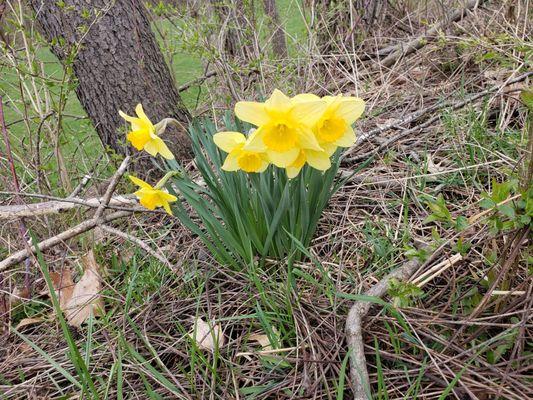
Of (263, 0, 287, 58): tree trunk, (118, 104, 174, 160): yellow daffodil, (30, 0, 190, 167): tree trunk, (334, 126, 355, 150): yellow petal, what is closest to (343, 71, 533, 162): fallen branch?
(334, 126, 355, 150): yellow petal

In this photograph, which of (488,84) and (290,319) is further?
(488,84)

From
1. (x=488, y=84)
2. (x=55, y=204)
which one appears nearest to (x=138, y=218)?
(x=55, y=204)

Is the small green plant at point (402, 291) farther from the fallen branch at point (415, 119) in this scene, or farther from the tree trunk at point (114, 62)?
the tree trunk at point (114, 62)

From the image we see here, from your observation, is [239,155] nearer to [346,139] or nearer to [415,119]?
[346,139]

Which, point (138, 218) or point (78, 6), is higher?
point (78, 6)

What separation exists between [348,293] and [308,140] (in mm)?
572

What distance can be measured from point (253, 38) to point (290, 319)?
234cm

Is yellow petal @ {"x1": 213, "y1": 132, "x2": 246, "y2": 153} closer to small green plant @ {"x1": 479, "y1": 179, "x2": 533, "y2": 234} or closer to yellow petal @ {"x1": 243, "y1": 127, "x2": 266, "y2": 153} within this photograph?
yellow petal @ {"x1": 243, "y1": 127, "x2": 266, "y2": 153}

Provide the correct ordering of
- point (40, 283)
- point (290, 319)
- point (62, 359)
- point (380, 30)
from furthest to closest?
point (380, 30) → point (40, 283) → point (62, 359) → point (290, 319)

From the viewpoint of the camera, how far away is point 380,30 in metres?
3.64

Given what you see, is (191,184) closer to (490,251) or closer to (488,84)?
(490,251)

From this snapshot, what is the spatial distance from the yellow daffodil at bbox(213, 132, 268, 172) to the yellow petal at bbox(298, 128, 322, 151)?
14 centimetres

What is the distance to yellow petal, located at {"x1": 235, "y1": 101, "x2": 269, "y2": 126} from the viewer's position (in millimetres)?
1149

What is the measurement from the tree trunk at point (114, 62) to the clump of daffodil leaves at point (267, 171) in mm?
1107
